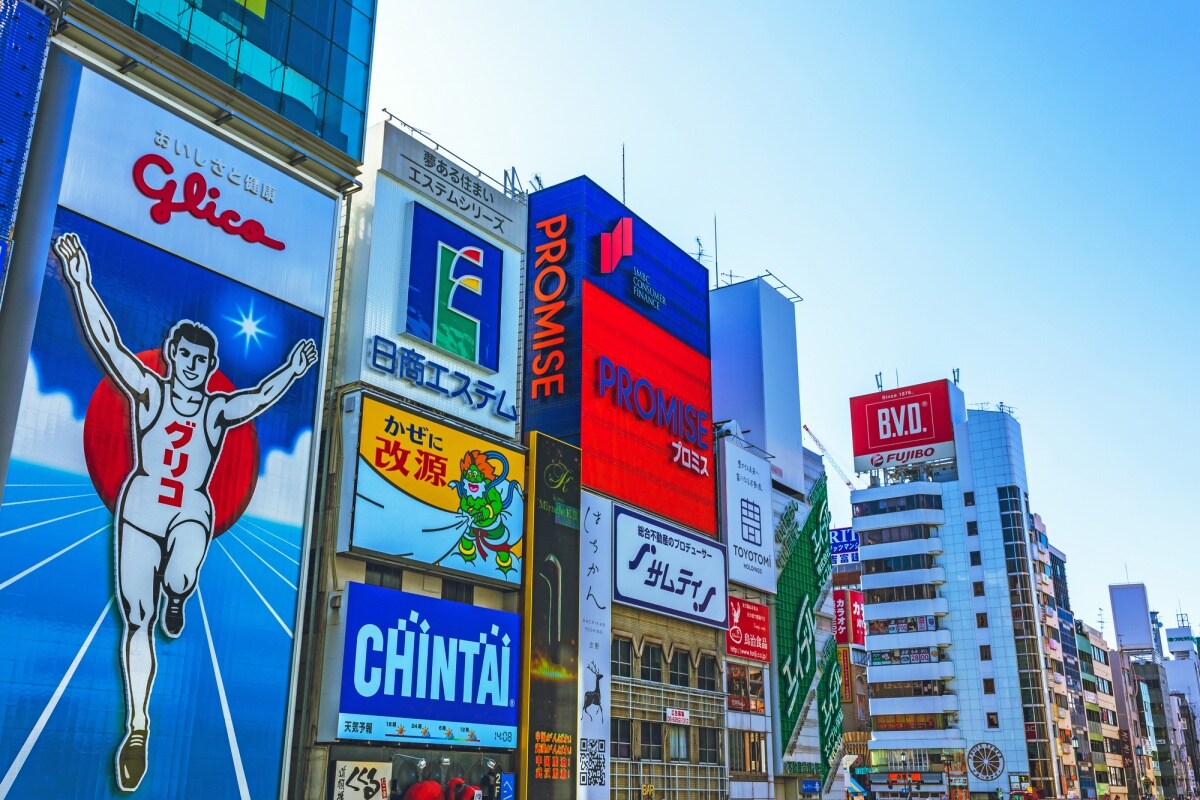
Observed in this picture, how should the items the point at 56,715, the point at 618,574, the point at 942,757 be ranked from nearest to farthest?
the point at 56,715
the point at 618,574
the point at 942,757

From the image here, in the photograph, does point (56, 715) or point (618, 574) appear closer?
point (56, 715)

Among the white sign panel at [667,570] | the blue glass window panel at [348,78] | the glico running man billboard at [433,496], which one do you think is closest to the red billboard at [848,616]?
the white sign panel at [667,570]

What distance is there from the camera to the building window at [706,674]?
5922 cm

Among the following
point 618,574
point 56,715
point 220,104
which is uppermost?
point 220,104

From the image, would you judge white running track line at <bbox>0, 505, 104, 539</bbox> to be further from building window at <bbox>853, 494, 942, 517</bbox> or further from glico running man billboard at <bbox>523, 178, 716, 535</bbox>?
building window at <bbox>853, 494, 942, 517</bbox>

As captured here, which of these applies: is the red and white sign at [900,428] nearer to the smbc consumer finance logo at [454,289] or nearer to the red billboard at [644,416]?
the red billboard at [644,416]

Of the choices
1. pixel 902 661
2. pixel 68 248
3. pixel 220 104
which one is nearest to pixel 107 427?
pixel 68 248

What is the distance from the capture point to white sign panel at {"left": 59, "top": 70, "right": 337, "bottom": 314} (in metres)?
32.3

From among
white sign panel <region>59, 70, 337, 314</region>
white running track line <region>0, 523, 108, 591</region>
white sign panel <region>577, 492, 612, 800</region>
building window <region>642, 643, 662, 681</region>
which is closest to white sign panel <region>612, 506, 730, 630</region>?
white sign panel <region>577, 492, 612, 800</region>

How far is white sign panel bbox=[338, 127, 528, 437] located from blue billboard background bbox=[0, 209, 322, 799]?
558cm

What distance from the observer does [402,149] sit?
45594 millimetres

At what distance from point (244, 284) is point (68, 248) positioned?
6.15m

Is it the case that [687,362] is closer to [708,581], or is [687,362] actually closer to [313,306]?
[708,581]

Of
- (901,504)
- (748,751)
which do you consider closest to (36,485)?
(748,751)
